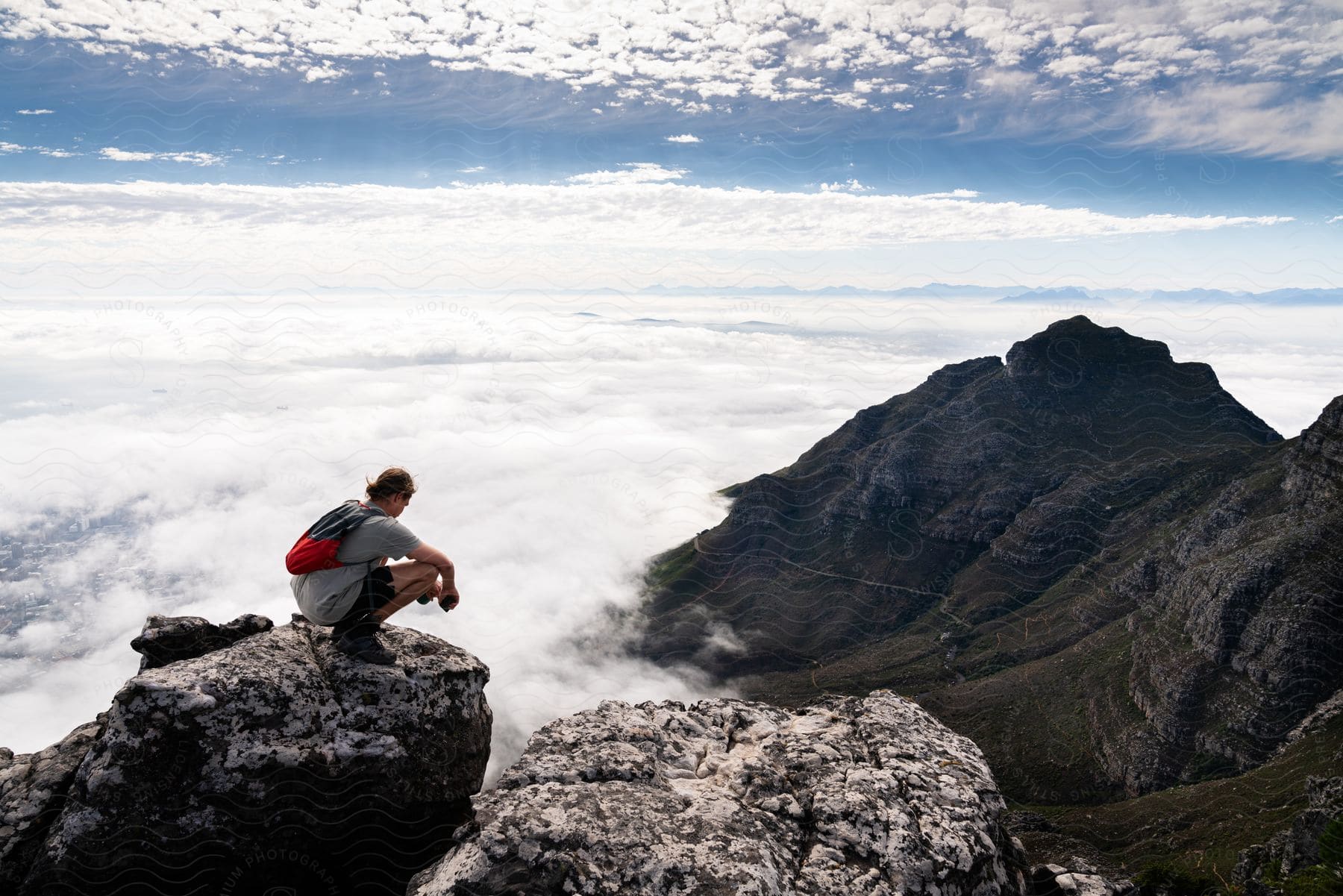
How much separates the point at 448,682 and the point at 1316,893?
57.7 meters

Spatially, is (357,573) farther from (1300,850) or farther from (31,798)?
Result: (1300,850)

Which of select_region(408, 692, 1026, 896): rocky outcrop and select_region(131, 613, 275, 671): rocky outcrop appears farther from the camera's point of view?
select_region(131, 613, 275, 671): rocky outcrop

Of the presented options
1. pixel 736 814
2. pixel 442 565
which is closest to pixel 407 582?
pixel 442 565

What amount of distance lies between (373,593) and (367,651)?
41.9 inches

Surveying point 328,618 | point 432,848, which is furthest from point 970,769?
point 328,618

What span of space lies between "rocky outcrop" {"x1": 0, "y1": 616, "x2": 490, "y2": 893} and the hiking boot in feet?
0.49

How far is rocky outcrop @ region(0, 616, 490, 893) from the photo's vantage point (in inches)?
437

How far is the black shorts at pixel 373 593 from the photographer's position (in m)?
13.6

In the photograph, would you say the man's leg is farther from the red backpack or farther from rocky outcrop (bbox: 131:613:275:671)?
rocky outcrop (bbox: 131:613:275:671)

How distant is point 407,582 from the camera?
1401cm

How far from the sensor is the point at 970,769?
531 inches

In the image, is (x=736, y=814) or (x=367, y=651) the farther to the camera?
(x=367, y=651)

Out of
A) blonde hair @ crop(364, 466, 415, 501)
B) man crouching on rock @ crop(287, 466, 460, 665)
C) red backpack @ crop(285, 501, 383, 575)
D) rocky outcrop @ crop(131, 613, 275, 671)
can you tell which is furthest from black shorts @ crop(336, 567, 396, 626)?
rocky outcrop @ crop(131, 613, 275, 671)

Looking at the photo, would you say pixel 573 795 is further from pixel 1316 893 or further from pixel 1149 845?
pixel 1149 845
